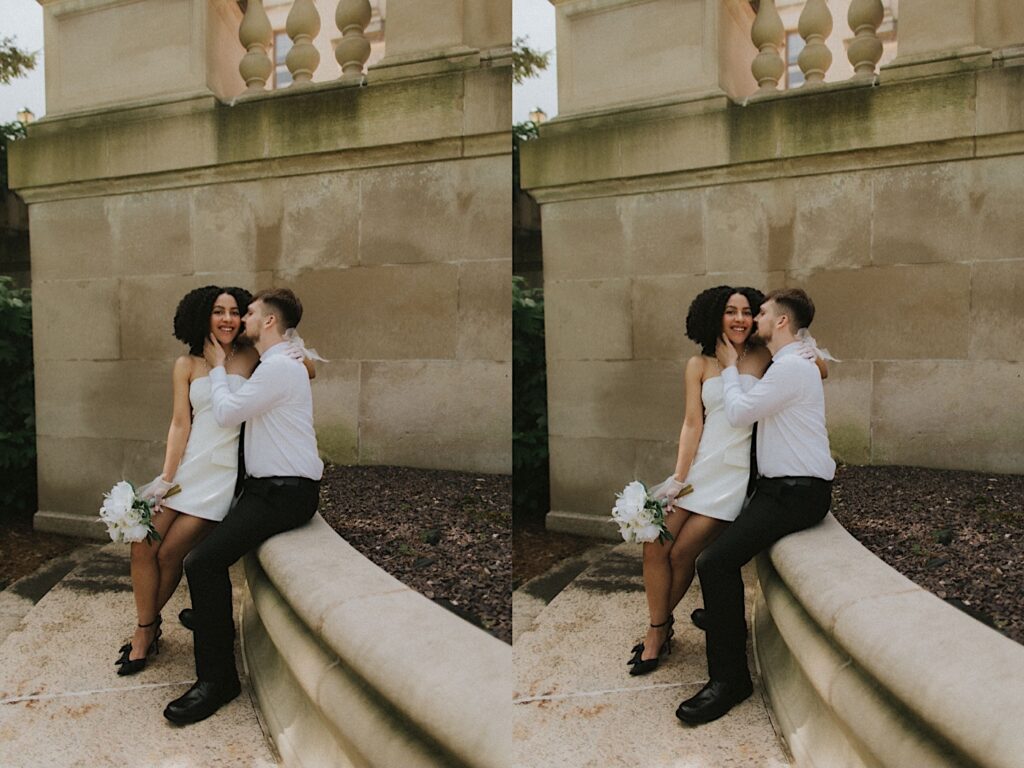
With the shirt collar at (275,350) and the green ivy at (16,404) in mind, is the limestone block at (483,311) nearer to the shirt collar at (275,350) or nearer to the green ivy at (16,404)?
the shirt collar at (275,350)

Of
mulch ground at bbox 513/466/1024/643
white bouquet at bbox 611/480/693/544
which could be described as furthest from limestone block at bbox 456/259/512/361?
mulch ground at bbox 513/466/1024/643

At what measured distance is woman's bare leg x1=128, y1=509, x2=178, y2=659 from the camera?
2957mm

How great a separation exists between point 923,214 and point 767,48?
0.86 m

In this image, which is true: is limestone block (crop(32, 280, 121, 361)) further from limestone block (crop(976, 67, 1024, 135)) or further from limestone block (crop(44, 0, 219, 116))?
limestone block (crop(976, 67, 1024, 135))

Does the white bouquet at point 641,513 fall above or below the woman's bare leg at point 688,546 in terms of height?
above

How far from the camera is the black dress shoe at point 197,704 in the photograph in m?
2.76

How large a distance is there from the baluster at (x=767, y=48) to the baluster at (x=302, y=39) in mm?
1888

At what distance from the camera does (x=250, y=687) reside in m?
2.88

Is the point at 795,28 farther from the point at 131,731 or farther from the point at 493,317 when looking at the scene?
the point at 131,731

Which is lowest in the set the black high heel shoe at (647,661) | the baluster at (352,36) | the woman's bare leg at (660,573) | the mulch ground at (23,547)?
the black high heel shoe at (647,661)

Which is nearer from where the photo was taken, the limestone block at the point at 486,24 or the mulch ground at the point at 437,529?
the mulch ground at the point at 437,529

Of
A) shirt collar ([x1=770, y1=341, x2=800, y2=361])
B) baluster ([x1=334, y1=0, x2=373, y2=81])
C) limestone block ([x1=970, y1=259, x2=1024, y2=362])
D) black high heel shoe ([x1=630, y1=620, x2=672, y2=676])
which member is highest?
baluster ([x1=334, y1=0, x2=373, y2=81])

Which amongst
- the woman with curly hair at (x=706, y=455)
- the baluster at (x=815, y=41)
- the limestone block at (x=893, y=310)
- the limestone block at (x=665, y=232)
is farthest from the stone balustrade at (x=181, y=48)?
the limestone block at (x=893, y=310)

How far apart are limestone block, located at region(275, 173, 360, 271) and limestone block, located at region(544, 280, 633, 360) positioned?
1007 mm
